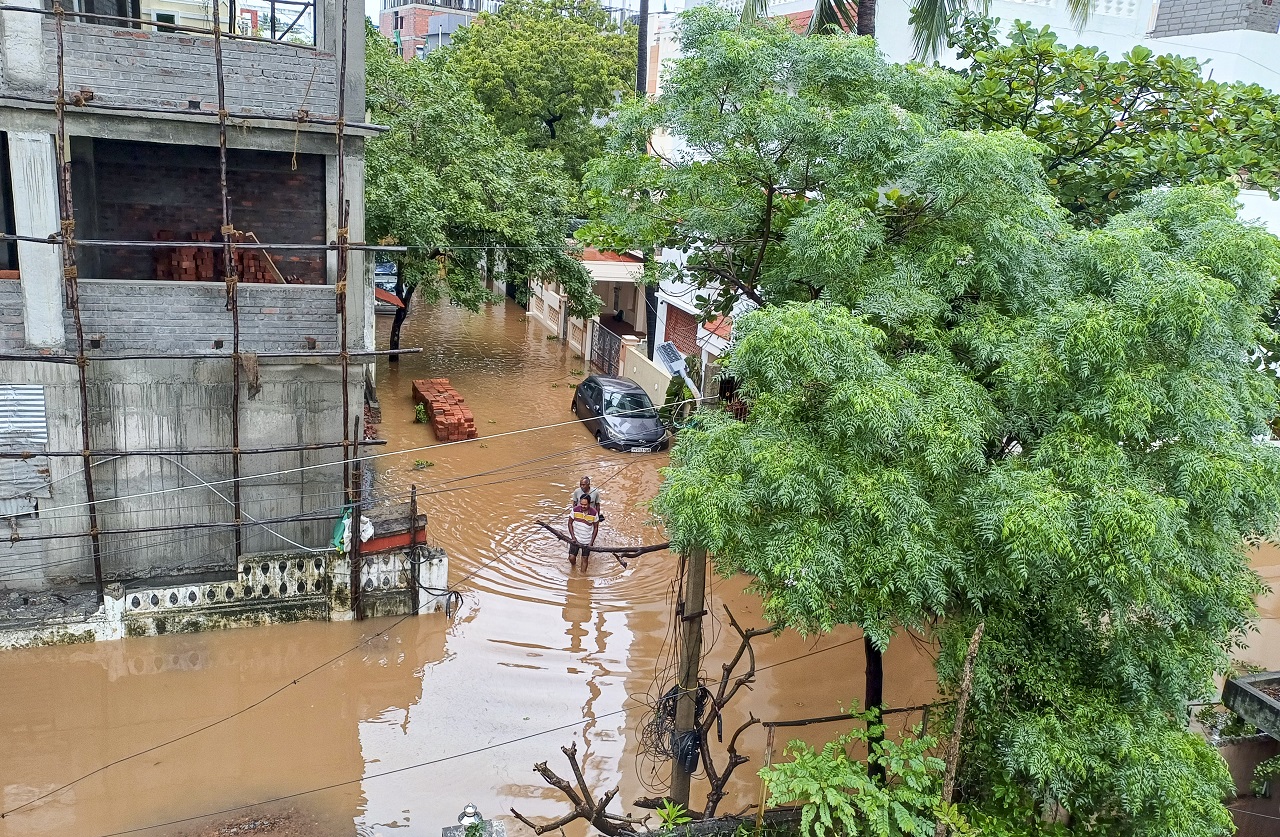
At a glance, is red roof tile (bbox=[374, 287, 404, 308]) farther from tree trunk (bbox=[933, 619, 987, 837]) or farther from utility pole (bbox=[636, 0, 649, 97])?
tree trunk (bbox=[933, 619, 987, 837])

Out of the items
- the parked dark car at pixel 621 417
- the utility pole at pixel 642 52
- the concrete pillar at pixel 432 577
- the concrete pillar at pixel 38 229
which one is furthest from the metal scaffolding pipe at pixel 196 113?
the utility pole at pixel 642 52

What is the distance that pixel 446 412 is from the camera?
19.5 meters

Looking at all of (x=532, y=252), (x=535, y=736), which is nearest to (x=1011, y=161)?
(x=535, y=736)

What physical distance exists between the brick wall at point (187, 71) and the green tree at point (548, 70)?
18252mm

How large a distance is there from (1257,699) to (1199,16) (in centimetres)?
1378

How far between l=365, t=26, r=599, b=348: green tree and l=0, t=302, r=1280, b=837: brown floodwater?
6624 millimetres

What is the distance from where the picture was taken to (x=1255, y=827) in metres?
9.09

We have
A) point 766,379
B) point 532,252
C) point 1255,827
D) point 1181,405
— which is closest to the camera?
point 1181,405

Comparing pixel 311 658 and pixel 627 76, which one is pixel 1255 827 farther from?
pixel 627 76

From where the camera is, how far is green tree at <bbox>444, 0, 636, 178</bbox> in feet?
99.3

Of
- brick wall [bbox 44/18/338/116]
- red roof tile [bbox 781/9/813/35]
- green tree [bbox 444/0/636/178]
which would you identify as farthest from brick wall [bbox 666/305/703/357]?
brick wall [bbox 44/18/338/116]

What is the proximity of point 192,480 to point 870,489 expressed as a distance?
354 inches

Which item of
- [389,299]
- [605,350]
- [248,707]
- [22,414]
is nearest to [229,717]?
[248,707]

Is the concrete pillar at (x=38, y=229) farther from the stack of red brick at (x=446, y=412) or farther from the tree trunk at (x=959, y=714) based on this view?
the tree trunk at (x=959, y=714)
